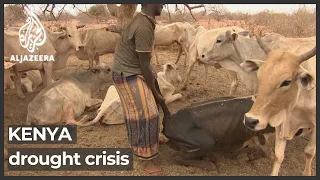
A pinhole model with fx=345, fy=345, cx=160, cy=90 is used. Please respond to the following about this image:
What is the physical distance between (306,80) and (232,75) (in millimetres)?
3011

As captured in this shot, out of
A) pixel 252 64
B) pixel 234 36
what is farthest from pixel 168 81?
pixel 252 64

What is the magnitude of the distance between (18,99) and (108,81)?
1.48 metres

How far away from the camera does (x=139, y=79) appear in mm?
3064

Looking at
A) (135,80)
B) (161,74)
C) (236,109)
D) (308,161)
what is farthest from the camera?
(161,74)

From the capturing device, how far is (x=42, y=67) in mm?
5895

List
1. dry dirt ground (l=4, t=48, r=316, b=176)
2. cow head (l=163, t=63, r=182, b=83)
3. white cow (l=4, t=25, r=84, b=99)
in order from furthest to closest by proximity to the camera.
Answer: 1. cow head (l=163, t=63, r=182, b=83)
2. white cow (l=4, t=25, r=84, b=99)
3. dry dirt ground (l=4, t=48, r=316, b=176)

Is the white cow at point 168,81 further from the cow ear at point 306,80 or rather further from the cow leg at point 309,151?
the cow ear at point 306,80

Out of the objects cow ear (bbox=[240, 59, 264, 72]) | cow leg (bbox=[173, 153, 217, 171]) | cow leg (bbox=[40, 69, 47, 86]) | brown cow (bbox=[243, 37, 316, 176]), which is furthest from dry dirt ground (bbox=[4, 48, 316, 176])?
cow ear (bbox=[240, 59, 264, 72])

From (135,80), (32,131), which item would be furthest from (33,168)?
(135,80)

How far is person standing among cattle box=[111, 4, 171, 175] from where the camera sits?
113 inches

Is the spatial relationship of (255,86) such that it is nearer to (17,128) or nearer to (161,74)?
(161,74)
